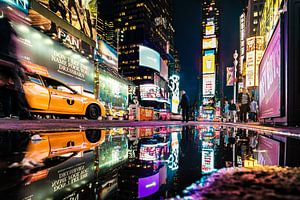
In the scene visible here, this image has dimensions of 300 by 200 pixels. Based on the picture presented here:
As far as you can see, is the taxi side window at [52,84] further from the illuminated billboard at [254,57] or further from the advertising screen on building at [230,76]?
the advertising screen on building at [230,76]

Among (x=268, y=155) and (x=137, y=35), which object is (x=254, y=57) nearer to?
(x=268, y=155)

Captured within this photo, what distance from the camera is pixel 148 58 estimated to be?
58.9 m

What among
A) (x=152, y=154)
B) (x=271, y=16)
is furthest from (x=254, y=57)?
(x=152, y=154)

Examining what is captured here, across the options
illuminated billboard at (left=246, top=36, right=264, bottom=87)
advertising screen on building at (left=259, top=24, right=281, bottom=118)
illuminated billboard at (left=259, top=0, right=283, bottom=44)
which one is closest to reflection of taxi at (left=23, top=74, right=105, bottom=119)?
advertising screen on building at (left=259, top=24, right=281, bottom=118)

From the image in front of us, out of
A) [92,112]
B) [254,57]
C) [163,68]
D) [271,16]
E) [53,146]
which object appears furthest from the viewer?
[163,68]

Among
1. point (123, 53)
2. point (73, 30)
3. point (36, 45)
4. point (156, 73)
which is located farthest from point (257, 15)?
point (36, 45)

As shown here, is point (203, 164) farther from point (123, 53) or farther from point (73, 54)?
point (123, 53)

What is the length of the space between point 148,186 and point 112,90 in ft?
86.3

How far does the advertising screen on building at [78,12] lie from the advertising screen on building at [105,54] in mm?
5398

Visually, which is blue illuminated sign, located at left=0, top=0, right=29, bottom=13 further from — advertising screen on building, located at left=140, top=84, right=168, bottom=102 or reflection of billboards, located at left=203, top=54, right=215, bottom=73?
reflection of billboards, located at left=203, top=54, right=215, bottom=73

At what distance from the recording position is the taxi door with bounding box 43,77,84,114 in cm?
712

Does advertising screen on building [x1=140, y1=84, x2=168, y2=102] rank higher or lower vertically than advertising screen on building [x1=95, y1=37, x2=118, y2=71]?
lower

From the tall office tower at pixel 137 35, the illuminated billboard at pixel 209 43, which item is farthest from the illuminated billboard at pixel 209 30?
the tall office tower at pixel 137 35

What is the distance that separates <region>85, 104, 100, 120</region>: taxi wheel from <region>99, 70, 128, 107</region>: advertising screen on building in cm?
Result: 1449
